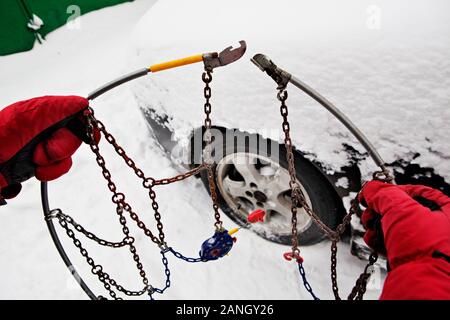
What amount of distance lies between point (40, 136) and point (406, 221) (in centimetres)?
168

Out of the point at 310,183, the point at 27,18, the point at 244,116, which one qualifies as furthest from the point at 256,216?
the point at 27,18

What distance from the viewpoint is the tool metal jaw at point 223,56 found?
130 centimetres

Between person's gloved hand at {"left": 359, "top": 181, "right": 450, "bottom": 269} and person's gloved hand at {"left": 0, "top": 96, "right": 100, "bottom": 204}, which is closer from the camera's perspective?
person's gloved hand at {"left": 359, "top": 181, "right": 450, "bottom": 269}

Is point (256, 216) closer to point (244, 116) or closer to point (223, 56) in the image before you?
point (244, 116)

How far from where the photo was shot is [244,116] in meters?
1.83

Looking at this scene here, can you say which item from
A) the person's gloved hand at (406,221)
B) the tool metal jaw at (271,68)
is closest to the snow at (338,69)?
the person's gloved hand at (406,221)

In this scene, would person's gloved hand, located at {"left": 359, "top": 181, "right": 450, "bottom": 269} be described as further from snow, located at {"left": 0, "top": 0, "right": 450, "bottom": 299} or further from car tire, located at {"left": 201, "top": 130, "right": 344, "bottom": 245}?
car tire, located at {"left": 201, "top": 130, "right": 344, "bottom": 245}

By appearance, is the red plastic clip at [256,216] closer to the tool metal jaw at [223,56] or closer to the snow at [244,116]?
the snow at [244,116]

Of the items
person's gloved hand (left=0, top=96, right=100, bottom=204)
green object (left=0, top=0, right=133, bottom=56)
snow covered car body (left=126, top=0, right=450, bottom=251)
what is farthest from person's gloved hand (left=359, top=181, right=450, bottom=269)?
green object (left=0, top=0, right=133, bottom=56)

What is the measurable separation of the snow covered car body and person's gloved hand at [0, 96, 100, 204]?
718 mm

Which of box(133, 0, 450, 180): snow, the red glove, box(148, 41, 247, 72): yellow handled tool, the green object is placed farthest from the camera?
the green object

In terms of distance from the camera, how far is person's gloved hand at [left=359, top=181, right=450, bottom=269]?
1.15 metres

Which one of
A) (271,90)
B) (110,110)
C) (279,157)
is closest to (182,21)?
(271,90)

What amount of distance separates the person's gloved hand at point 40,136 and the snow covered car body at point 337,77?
0.72 metres
